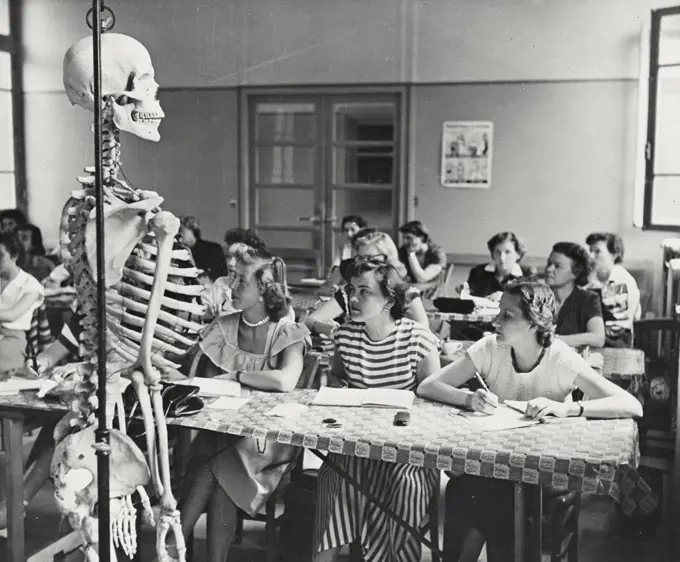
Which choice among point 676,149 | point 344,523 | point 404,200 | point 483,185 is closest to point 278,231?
point 404,200

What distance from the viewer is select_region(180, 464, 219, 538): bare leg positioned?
3.07 meters

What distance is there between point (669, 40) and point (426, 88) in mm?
2063

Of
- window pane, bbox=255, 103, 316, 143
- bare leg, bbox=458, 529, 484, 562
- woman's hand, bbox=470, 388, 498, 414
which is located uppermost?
window pane, bbox=255, 103, 316, 143

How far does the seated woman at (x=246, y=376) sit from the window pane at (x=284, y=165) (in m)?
4.87

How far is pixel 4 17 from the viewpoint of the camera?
8.15 meters

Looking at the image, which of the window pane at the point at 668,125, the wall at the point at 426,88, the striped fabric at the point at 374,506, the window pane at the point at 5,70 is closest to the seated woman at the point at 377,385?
the striped fabric at the point at 374,506

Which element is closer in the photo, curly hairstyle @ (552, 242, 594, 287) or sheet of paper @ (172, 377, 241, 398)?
sheet of paper @ (172, 377, 241, 398)

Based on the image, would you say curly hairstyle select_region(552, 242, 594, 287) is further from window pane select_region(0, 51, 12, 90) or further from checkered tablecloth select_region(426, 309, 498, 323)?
window pane select_region(0, 51, 12, 90)

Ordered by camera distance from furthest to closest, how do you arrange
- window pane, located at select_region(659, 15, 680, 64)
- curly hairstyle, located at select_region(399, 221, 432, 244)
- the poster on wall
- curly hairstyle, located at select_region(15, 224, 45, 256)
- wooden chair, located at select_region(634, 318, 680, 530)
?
the poster on wall → curly hairstyle, located at select_region(399, 221, 432, 244) → curly hairstyle, located at select_region(15, 224, 45, 256) → window pane, located at select_region(659, 15, 680, 64) → wooden chair, located at select_region(634, 318, 680, 530)

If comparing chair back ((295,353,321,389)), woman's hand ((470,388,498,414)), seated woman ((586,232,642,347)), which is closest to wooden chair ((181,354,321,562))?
chair back ((295,353,321,389))

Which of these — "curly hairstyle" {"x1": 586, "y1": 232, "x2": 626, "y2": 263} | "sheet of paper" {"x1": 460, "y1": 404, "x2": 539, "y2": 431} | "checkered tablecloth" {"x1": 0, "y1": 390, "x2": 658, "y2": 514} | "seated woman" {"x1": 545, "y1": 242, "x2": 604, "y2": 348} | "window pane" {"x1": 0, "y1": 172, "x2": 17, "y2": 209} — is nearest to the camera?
"checkered tablecloth" {"x1": 0, "y1": 390, "x2": 658, "y2": 514}

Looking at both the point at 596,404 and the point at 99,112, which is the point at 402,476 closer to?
the point at 596,404

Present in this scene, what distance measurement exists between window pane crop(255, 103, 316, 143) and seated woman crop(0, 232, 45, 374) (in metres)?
3.82

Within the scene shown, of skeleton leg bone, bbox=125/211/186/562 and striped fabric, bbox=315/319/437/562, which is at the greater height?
skeleton leg bone, bbox=125/211/186/562
